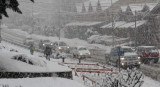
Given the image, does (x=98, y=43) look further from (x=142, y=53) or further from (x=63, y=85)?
(x=63, y=85)

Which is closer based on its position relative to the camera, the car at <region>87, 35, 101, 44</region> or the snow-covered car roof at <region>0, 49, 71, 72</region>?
the snow-covered car roof at <region>0, 49, 71, 72</region>

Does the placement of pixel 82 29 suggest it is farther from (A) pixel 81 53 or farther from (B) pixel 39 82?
(B) pixel 39 82

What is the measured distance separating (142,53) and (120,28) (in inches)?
1016

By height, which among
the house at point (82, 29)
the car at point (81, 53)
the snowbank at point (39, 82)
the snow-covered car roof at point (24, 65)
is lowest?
the car at point (81, 53)

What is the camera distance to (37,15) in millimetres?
93500

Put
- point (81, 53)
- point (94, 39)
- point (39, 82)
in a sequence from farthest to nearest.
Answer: point (94, 39), point (81, 53), point (39, 82)

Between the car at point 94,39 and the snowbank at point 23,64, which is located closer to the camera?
the snowbank at point 23,64

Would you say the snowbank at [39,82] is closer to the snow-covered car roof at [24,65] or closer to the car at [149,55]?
the snow-covered car roof at [24,65]

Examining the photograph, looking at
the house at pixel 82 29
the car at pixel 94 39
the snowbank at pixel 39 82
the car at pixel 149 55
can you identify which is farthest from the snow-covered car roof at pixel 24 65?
the house at pixel 82 29

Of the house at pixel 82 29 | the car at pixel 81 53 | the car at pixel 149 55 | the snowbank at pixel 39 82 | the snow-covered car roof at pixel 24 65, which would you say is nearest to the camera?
the snowbank at pixel 39 82

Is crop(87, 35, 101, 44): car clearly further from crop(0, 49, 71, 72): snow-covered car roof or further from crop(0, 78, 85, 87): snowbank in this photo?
crop(0, 78, 85, 87): snowbank

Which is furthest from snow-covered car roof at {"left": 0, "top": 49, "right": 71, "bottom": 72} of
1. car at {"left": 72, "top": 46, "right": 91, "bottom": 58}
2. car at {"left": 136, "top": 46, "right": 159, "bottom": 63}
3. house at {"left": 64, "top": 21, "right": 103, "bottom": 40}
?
house at {"left": 64, "top": 21, "right": 103, "bottom": 40}

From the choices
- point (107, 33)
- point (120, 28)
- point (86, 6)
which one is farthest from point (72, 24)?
point (120, 28)

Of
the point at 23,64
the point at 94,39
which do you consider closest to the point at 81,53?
the point at 23,64
